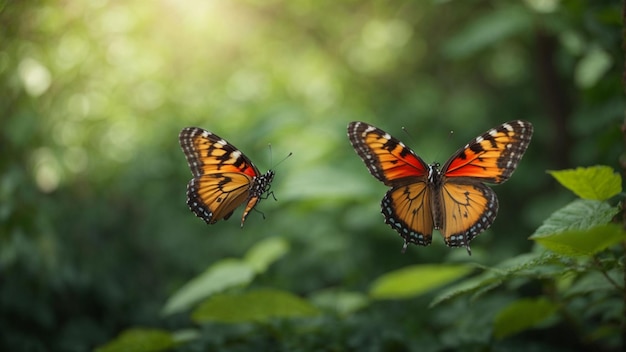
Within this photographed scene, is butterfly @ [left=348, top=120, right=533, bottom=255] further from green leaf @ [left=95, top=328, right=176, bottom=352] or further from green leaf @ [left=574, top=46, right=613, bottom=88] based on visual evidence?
green leaf @ [left=574, top=46, right=613, bottom=88]

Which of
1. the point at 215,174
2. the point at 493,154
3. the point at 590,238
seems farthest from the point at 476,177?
the point at 215,174

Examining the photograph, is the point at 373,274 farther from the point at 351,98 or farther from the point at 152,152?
the point at 351,98

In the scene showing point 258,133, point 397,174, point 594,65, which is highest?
point 258,133

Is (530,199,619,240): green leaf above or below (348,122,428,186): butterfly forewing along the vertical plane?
below

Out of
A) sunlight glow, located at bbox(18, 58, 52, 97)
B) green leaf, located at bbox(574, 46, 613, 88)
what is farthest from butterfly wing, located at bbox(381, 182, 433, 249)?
sunlight glow, located at bbox(18, 58, 52, 97)

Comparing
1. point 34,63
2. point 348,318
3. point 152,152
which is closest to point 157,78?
point 152,152

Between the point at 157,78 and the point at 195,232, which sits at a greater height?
the point at 157,78

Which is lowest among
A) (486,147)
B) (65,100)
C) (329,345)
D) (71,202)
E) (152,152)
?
(329,345)

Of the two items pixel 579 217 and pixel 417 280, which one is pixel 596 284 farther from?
pixel 417 280
